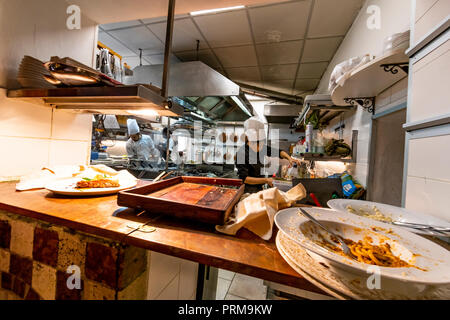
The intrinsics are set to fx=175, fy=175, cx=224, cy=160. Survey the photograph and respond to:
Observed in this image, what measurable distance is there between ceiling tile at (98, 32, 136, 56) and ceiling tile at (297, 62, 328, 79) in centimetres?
280

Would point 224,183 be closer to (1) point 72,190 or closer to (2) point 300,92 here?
(1) point 72,190

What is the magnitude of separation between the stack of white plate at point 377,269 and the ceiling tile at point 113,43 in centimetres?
329

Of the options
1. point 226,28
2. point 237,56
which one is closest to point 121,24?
point 226,28

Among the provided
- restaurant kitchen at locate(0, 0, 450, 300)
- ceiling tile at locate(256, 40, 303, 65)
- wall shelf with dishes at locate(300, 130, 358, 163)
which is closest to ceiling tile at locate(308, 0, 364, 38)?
restaurant kitchen at locate(0, 0, 450, 300)

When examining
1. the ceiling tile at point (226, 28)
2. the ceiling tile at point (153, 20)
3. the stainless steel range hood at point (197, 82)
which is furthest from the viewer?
the stainless steel range hood at point (197, 82)

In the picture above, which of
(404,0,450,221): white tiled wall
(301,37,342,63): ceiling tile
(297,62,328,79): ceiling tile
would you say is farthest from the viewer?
(297,62,328,79): ceiling tile

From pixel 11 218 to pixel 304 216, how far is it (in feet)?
4.10

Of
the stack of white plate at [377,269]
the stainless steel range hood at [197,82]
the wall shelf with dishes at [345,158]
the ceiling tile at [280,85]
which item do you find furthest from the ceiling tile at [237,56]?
the stack of white plate at [377,269]

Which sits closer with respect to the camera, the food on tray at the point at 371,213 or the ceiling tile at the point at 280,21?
the food on tray at the point at 371,213

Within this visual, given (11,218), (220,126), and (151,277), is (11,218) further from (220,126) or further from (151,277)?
(220,126)

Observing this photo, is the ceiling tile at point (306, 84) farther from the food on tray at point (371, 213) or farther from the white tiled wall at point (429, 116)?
the food on tray at point (371, 213)

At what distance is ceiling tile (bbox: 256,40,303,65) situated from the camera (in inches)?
91.4

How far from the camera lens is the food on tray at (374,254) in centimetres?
42

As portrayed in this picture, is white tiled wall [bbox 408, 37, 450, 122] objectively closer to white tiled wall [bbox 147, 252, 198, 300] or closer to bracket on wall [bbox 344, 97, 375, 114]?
bracket on wall [bbox 344, 97, 375, 114]
